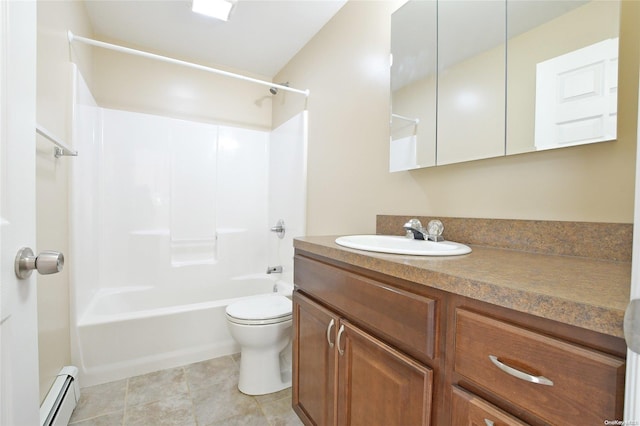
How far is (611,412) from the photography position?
42 cm

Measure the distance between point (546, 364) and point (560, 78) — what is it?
0.89 meters

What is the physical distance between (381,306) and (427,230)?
545 mm

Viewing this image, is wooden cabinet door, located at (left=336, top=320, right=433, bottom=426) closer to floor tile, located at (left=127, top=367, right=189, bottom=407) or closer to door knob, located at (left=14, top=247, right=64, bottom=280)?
door knob, located at (left=14, top=247, right=64, bottom=280)

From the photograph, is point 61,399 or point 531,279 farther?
point 61,399

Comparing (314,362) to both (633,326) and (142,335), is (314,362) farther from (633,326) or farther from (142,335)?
(142,335)

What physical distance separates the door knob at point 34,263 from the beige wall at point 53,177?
0.92m

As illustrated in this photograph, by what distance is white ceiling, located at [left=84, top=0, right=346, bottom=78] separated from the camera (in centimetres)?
190

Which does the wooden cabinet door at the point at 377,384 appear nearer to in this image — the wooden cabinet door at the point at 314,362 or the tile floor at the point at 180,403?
the wooden cabinet door at the point at 314,362

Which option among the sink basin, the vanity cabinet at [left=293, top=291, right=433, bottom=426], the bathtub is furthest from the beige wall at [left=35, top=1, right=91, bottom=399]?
the sink basin

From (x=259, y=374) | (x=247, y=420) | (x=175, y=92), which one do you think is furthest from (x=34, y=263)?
(x=175, y=92)

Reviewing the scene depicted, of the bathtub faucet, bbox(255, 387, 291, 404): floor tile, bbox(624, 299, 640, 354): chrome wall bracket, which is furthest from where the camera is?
the bathtub faucet

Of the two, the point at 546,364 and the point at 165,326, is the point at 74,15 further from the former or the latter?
the point at 546,364

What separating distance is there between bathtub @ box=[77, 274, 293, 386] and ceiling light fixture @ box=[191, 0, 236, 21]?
1.94m

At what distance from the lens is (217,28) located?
2133 millimetres
